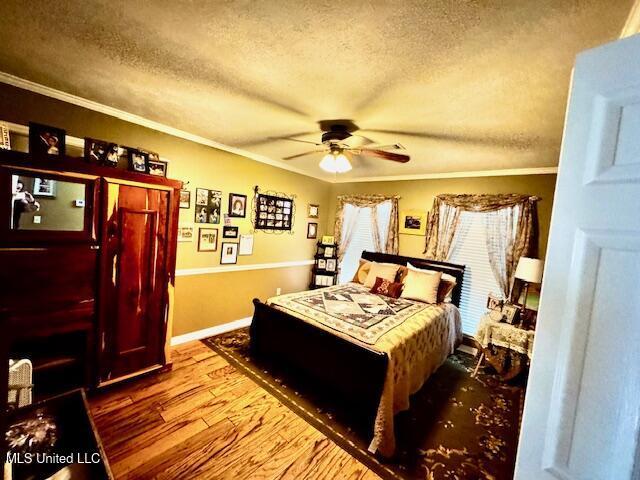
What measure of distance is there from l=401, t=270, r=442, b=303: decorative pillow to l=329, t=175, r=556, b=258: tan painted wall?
24.7 inches

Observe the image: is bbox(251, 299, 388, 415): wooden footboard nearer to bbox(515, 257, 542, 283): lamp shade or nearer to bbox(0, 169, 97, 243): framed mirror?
bbox(0, 169, 97, 243): framed mirror

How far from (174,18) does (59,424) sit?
2.00 metres

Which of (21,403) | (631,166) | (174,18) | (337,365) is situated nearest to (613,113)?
(631,166)

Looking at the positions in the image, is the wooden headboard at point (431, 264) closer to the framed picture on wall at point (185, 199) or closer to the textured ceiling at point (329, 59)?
the textured ceiling at point (329, 59)

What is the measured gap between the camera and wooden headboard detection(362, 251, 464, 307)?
3569 mm

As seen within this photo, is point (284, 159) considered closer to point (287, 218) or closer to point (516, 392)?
point (287, 218)

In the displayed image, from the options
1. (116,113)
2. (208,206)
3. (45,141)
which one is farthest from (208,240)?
(45,141)

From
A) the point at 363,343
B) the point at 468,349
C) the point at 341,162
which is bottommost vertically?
the point at 468,349

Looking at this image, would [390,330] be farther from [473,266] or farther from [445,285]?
[473,266]

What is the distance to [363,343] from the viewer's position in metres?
2.09

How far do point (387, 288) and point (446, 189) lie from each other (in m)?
1.75

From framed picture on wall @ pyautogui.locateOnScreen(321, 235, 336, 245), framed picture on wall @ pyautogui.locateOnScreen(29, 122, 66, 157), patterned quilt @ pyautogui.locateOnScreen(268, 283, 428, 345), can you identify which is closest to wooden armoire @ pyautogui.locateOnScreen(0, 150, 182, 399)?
framed picture on wall @ pyautogui.locateOnScreen(29, 122, 66, 157)

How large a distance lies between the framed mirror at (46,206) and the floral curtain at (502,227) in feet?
13.3

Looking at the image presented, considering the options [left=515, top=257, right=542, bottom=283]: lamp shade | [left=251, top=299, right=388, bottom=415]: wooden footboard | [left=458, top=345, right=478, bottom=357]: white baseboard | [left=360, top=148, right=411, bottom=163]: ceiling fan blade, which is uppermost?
[left=360, top=148, right=411, bottom=163]: ceiling fan blade
